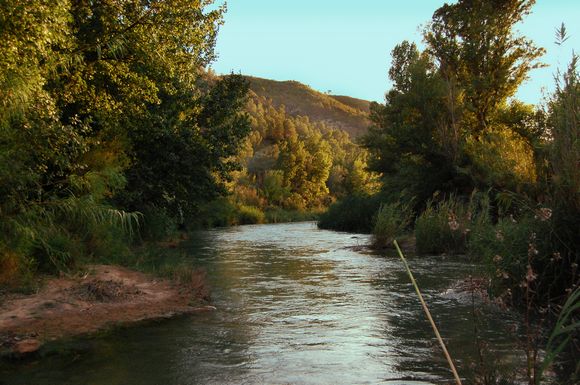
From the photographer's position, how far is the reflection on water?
6824 mm

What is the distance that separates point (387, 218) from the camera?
2380 centimetres

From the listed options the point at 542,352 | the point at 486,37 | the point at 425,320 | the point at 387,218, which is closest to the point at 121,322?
the point at 425,320

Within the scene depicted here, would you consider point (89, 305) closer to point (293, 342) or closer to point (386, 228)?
point (293, 342)

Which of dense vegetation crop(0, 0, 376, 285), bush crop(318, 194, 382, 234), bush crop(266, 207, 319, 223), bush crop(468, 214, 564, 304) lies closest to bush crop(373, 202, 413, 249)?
dense vegetation crop(0, 0, 376, 285)

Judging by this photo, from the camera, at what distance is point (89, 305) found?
34.4ft

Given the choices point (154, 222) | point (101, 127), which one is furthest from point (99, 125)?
point (154, 222)

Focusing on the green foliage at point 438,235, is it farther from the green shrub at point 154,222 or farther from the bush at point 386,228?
the green shrub at point 154,222

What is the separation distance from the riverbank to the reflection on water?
0.57m

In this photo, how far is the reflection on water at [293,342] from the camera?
682 centimetres

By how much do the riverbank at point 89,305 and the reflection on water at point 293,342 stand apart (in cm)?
57

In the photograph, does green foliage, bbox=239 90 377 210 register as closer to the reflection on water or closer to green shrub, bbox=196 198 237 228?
green shrub, bbox=196 198 237 228

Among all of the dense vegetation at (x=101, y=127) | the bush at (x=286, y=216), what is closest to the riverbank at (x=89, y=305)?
the dense vegetation at (x=101, y=127)

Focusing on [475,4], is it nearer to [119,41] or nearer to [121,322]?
[119,41]

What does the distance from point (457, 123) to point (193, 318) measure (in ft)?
86.2
